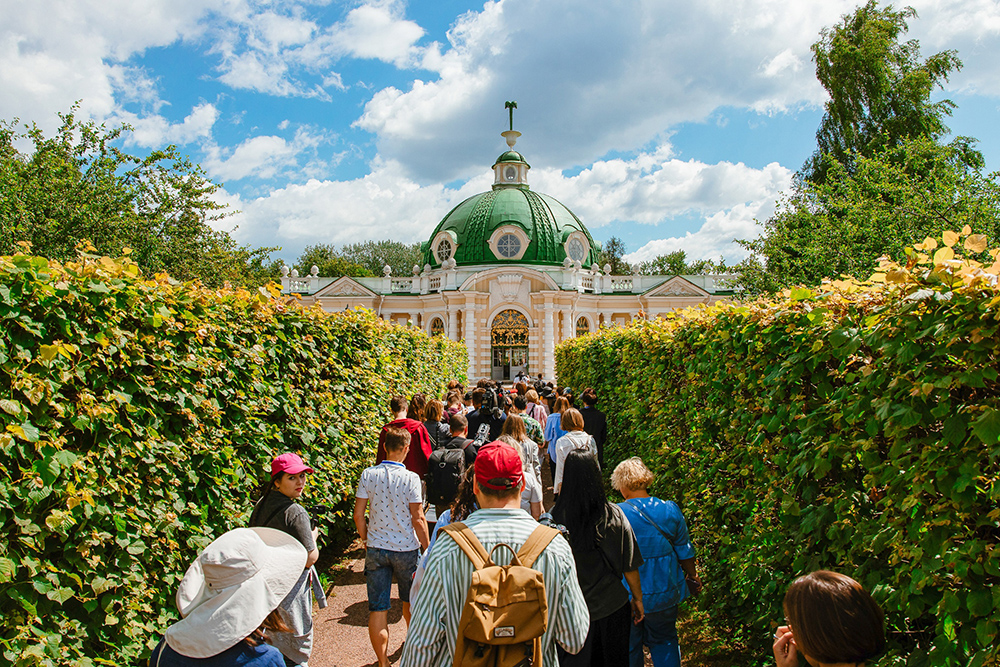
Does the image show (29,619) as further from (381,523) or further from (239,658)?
(381,523)

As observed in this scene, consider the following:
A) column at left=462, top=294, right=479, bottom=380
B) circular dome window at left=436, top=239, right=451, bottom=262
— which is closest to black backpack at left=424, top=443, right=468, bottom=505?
column at left=462, top=294, right=479, bottom=380

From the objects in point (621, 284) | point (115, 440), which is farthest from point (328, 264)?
point (115, 440)

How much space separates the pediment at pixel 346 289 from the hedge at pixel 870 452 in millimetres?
32977

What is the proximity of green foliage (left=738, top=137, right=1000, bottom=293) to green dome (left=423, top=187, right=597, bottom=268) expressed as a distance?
59.2 feet

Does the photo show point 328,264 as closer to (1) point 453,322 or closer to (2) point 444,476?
(1) point 453,322

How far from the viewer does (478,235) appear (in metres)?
38.3

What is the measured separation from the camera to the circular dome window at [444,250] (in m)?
39.5

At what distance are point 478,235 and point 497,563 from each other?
1442 inches

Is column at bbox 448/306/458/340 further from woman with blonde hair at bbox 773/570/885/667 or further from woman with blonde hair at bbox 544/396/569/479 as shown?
woman with blonde hair at bbox 773/570/885/667

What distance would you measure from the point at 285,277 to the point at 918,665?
40.3 meters

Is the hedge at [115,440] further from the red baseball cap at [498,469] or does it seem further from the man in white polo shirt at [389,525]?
the red baseball cap at [498,469]

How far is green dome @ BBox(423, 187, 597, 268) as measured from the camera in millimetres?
37750

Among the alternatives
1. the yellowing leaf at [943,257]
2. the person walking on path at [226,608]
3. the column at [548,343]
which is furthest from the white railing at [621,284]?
the person walking on path at [226,608]

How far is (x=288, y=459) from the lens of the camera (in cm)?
394
